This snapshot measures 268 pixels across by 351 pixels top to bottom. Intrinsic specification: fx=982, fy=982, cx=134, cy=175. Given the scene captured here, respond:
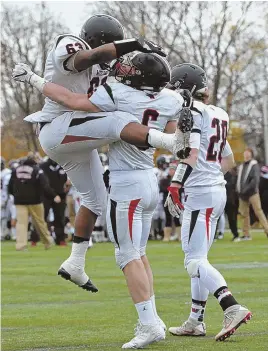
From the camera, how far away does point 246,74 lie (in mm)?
39312

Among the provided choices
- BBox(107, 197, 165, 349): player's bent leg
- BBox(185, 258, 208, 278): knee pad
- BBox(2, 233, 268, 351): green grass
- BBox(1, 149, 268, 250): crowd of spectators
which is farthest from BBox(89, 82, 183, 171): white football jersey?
BBox(1, 149, 268, 250): crowd of spectators

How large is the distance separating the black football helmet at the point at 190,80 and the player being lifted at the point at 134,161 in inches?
24.8

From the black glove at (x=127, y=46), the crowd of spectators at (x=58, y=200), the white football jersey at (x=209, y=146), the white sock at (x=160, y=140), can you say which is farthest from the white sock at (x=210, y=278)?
the crowd of spectators at (x=58, y=200)

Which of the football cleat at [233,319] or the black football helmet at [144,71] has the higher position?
the black football helmet at [144,71]

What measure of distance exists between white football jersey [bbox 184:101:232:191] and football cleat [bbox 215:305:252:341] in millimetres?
1223

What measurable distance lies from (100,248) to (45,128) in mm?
13463

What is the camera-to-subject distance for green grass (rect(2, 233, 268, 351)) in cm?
825

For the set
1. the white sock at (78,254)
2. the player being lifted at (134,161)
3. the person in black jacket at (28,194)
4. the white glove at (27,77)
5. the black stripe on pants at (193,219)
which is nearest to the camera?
the player being lifted at (134,161)

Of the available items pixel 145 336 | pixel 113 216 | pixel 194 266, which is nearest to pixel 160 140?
pixel 113 216

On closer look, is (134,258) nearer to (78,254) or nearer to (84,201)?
(78,254)

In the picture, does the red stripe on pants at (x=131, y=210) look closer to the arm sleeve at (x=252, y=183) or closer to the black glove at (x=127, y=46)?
the black glove at (x=127, y=46)

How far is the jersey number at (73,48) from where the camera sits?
8000mm

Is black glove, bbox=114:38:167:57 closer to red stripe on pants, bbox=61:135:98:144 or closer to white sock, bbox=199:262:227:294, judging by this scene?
red stripe on pants, bbox=61:135:98:144

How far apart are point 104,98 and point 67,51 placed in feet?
1.64
